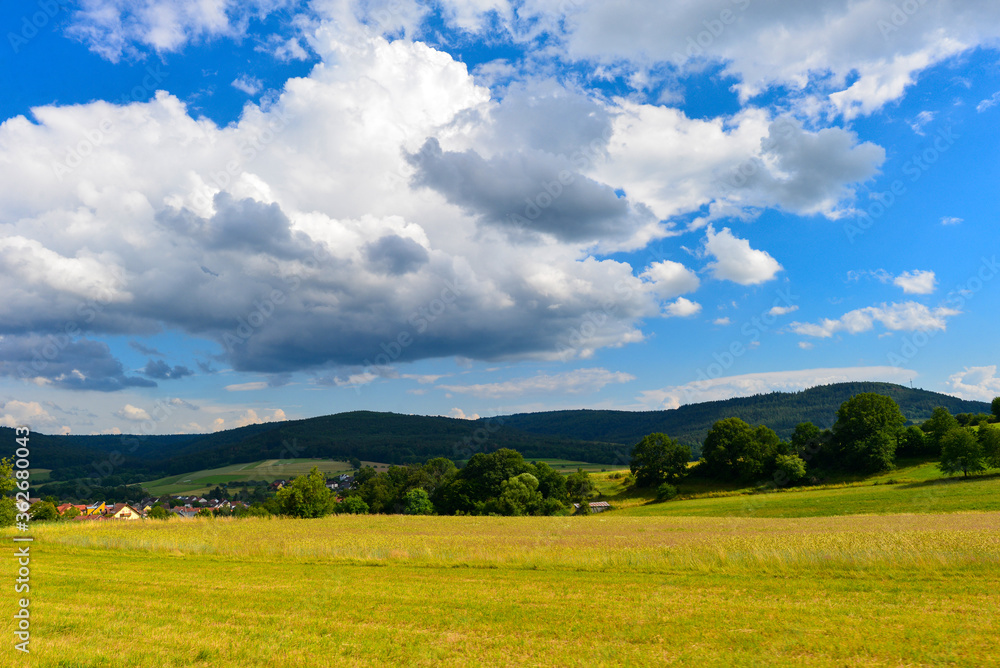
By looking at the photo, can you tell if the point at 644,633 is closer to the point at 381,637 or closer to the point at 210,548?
the point at 381,637

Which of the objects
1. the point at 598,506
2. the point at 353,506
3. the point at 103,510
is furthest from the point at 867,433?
the point at 103,510

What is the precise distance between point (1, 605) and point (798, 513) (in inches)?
2201

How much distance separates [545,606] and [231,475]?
195179 mm

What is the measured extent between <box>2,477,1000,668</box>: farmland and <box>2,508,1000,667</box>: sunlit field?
60 mm

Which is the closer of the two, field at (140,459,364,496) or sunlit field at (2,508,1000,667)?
sunlit field at (2,508,1000,667)

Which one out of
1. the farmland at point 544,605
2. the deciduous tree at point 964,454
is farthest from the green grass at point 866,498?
the farmland at point 544,605

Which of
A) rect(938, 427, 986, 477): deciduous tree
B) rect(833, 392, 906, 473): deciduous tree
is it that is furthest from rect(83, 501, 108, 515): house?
rect(938, 427, 986, 477): deciduous tree

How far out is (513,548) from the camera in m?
24.4

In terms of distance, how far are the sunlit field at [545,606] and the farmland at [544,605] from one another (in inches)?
2.4

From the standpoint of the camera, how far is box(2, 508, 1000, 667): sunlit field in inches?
399

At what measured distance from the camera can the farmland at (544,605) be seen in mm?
10141

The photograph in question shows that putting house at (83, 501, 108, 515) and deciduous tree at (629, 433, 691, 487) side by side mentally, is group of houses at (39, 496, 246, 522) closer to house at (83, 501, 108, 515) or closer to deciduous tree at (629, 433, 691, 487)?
house at (83, 501, 108, 515)

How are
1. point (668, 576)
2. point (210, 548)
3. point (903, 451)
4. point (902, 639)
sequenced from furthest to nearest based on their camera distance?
point (903, 451), point (210, 548), point (668, 576), point (902, 639)

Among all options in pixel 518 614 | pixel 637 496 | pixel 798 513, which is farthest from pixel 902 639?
pixel 637 496
